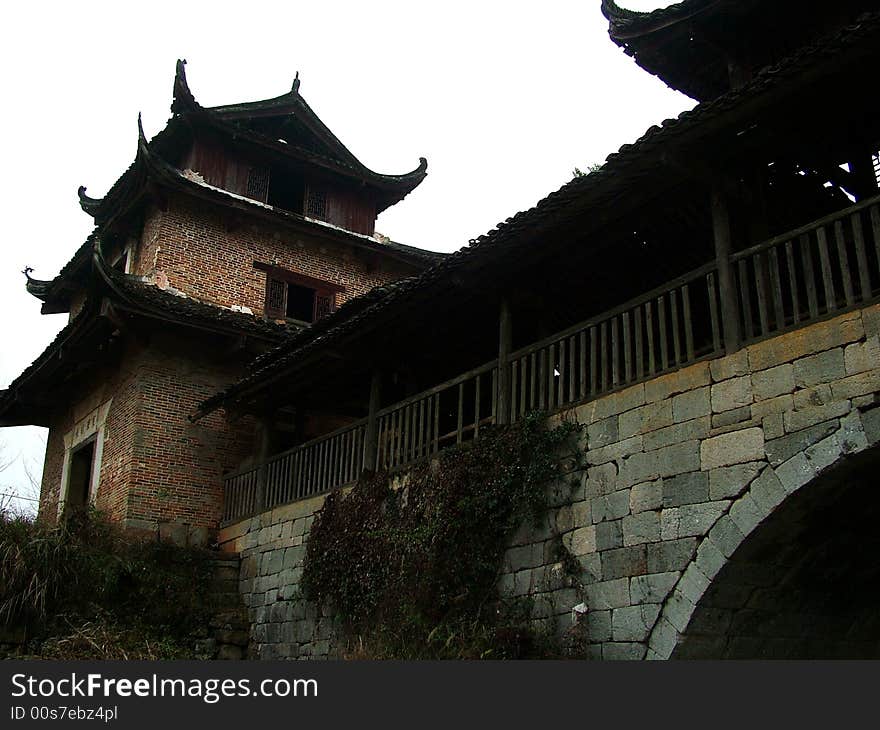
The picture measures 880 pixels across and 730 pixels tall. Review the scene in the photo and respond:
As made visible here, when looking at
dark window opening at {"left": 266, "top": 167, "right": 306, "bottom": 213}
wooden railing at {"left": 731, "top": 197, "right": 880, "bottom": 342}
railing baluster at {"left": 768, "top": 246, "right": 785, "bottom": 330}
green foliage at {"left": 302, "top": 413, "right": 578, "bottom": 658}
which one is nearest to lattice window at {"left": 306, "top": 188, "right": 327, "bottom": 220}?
dark window opening at {"left": 266, "top": 167, "right": 306, "bottom": 213}

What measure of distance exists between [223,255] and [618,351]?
38.9 ft

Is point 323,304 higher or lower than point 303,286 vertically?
lower

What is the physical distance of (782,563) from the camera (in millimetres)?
7840

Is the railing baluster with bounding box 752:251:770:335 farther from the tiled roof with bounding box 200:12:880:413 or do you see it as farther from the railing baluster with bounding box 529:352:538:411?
the railing baluster with bounding box 529:352:538:411

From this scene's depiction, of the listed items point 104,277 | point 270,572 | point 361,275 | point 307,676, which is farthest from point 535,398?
point 361,275

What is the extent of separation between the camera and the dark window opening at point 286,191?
2141 cm

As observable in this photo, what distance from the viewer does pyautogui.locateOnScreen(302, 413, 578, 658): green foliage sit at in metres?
9.30

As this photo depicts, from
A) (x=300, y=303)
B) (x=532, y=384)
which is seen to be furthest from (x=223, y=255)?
(x=532, y=384)

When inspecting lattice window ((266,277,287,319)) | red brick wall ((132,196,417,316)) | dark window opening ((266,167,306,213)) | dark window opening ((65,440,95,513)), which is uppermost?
dark window opening ((266,167,306,213))

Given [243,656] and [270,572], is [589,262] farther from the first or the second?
[243,656]

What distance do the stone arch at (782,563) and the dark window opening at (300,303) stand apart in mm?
13242

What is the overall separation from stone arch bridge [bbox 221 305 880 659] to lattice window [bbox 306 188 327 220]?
504 inches

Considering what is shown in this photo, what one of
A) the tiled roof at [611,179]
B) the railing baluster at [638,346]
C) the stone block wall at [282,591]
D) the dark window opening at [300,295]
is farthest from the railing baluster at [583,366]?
the dark window opening at [300,295]

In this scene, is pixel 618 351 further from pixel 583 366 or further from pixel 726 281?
pixel 726 281
